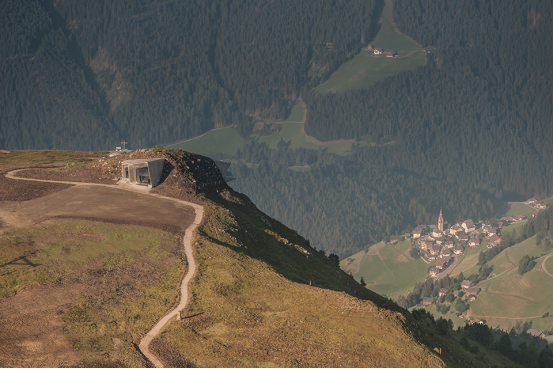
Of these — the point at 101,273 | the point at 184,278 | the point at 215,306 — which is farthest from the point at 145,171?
the point at 215,306

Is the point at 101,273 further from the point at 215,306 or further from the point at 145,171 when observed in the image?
the point at 145,171

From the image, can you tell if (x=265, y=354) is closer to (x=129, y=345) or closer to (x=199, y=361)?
(x=199, y=361)

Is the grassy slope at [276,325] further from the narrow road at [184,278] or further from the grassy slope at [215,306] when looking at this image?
the narrow road at [184,278]

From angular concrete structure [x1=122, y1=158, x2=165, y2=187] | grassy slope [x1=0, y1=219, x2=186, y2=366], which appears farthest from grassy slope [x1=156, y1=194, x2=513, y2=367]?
angular concrete structure [x1=122, y1=158, x2=165, y2=187]

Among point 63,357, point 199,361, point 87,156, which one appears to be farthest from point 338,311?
point 87,156

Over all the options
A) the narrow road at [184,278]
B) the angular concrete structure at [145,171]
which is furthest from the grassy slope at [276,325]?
the angular concrete structure at [145,171]

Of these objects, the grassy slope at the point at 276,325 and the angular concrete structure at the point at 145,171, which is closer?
the grassy slope at the point at 276,325

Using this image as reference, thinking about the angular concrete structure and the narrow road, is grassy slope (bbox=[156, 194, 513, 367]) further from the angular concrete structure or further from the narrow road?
the angular concrete structure

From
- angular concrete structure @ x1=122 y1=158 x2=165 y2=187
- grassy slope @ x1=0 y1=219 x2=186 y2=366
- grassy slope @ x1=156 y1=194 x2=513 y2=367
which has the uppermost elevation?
angular concrete structure @ x1=122 y1=158 x2=165 y2=187
